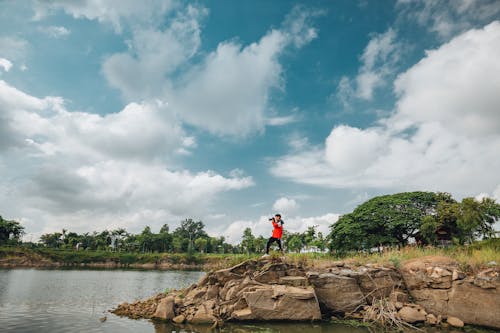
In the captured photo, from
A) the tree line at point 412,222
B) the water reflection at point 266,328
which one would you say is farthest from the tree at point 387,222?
the water reflection at point 266,328

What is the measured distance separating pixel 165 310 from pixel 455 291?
1320 cm

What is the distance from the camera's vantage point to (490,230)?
2920 centimetres

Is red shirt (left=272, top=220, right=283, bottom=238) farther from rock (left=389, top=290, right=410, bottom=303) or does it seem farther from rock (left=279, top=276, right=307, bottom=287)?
rock (left=389, top=290, right=410, bottom=303)

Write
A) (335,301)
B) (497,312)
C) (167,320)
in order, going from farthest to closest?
(335,301)
(167,320)
(497,312)

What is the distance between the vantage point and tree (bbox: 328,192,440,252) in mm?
33688

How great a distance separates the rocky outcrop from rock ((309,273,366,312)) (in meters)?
2.86

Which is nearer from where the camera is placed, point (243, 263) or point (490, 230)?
point (243, 263)

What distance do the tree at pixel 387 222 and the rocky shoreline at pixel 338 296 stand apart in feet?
62.6

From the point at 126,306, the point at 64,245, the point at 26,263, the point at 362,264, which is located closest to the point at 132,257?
the point at 26,263

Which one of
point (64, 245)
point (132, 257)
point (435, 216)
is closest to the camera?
→ point (435, 216)

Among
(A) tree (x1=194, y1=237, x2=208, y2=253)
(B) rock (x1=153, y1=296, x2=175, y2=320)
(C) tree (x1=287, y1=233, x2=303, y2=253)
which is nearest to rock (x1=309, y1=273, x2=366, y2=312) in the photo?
(B) rock (x1=153, y1=296, x2=175, y2=320)

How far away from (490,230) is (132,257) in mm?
78454

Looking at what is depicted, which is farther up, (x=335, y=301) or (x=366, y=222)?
(x=366, y=222)

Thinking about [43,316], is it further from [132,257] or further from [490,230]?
[132,257]
